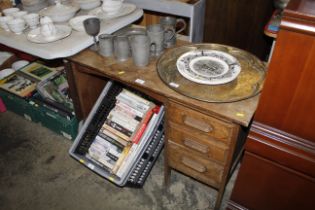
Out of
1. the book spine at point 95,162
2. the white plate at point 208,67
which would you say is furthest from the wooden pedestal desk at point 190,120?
the book spine at point 95,162

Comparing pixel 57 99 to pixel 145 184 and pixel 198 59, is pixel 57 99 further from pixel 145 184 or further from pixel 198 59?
pixel 198 59

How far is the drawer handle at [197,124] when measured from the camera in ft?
3.73

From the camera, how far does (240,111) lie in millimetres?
1045

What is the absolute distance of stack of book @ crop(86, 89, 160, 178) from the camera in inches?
58.4

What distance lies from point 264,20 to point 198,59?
96 centimetres

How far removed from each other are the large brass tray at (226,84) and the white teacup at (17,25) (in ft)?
2.54

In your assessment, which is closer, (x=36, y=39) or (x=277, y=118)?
(x=277, y=118)

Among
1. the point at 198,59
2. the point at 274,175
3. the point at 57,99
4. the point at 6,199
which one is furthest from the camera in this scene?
the point at 57,99

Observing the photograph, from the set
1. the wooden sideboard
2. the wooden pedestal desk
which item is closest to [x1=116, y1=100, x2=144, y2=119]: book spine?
the wooden pedestal desk

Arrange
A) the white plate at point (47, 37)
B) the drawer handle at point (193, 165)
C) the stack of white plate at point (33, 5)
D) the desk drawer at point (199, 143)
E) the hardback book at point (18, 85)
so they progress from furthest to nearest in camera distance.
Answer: the hardback book at point (18, 85) → the stack of white plate at point (33, 5) → the white plate at point (47, 37) → the drawer handle at point (193, 165) → the desk drawer at point (199, 143)

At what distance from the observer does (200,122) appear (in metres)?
1.15

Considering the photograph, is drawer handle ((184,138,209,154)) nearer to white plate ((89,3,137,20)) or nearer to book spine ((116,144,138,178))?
book spine ((116,144,138,178))

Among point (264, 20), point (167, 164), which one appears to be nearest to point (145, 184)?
point (167, 164)

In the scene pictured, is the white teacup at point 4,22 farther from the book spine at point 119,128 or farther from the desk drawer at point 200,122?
the desk drawer at point 200,122
